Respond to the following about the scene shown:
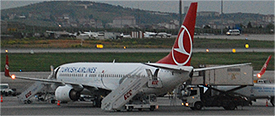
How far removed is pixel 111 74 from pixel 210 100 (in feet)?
26.2

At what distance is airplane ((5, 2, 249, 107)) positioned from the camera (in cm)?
3228

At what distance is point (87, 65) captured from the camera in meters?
41.1

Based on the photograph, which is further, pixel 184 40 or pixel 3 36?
pixel 3 36

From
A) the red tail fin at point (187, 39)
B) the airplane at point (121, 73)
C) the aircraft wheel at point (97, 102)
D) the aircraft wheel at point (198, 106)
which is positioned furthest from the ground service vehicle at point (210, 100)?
the aircraft wheel at point (97, 102)

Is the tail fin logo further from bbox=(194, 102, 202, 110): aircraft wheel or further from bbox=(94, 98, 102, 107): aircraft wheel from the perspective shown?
bbox=(94, 98, 102, 107): aircraft wheel

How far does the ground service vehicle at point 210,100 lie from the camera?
3419 cm

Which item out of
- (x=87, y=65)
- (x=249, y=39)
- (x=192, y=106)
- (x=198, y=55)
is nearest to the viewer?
(x=192, y=106)

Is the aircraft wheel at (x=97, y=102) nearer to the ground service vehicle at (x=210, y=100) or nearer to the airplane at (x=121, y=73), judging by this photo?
the airplane at (x=121, y=73)

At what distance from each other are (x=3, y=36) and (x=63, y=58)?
79.8 ft

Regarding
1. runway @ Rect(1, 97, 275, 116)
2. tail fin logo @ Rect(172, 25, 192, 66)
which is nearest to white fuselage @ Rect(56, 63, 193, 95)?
tail fin logo @ Rect(172, 25, 192, 66)

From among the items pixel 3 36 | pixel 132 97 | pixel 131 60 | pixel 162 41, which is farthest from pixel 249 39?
pixel 132 97

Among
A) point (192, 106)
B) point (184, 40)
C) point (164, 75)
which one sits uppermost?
point (184, 40)

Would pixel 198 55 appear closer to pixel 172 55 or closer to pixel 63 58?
pixel 63 58

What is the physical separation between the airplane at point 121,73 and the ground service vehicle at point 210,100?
159 centimetres
